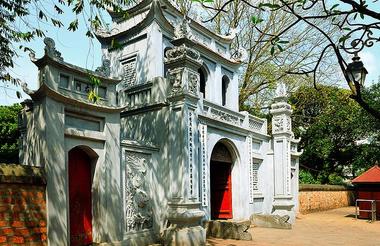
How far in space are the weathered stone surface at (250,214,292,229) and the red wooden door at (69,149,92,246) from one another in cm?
722

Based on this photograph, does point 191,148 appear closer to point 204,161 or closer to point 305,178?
point 204,161

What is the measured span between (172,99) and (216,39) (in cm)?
529

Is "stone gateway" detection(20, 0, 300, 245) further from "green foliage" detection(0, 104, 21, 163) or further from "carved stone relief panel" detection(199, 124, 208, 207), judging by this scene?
"green foliage" detection(0, 104, 21, 163)

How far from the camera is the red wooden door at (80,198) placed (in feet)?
24.4

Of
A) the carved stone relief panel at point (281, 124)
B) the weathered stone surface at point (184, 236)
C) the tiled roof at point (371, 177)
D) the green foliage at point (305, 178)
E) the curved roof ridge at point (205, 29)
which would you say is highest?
the curved roof ridge at point (205, 29)

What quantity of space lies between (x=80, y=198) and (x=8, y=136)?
11.4m

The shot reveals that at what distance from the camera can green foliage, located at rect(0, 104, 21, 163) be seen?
16406 millimetres

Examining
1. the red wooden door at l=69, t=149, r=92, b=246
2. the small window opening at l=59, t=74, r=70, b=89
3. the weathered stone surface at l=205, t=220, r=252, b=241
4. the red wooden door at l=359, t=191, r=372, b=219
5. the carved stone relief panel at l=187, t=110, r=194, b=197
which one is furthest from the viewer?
the red wooden door at l=359, t=191, r=372, b=219

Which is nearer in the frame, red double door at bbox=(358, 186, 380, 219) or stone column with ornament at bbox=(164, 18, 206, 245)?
stone column with ornament at bbox=(164, 18, 206, 245)

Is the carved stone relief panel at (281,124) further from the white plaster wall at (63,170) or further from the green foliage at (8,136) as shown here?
the green foliage at (8,136)

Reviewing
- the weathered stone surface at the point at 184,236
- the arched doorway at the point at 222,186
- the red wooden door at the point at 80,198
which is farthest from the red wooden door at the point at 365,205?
the red wooden door at the point at 80,198

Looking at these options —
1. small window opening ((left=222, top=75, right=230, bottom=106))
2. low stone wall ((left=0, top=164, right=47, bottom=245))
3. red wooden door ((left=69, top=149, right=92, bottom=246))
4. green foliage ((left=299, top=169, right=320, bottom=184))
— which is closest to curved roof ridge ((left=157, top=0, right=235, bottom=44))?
small window opening ((left=222, top=75, right=230, bottom=106))

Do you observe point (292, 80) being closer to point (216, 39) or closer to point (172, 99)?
point (216, 39)

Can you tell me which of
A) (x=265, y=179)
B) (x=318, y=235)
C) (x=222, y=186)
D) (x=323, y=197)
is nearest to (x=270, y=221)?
(x=318, y=235)
